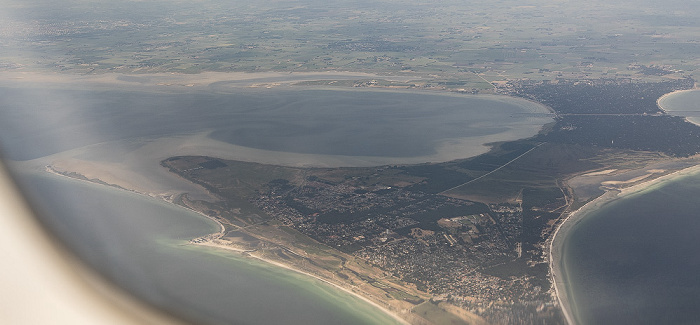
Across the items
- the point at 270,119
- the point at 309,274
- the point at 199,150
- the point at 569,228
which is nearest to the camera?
the point at 309,274

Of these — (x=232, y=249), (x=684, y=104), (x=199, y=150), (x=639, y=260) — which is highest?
(x=199, y=150)

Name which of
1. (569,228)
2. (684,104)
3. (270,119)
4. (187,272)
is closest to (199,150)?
(270,119)

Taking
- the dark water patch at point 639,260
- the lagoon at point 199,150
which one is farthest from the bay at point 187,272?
the dark water patch at point 639,260

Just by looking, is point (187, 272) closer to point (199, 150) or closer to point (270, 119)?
point (199, 150)

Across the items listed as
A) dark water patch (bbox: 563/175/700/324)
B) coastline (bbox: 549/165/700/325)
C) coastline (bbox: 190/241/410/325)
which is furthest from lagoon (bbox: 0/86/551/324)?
dark water patch (bbox: 563/175/700/324)

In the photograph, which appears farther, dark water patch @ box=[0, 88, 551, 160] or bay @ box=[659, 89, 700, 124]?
bay @ box=[659, 89, 700, 124]

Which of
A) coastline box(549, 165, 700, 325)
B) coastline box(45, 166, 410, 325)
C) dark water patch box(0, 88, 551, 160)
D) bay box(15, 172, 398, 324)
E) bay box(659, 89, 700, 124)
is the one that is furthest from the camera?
bay box(659, 89, 700, 124)

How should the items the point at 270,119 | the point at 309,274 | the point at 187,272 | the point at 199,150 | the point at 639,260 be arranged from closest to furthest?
the point at 187,272, the point at 309,274, the point at 639,260, the point at 199,150, the point at 270,119

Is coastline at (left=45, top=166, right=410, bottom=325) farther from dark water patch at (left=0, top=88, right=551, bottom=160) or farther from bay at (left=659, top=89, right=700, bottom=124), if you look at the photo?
bay at (left=659, top=89, right=700, bottom=124)

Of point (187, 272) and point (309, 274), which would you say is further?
point (309, 274)
